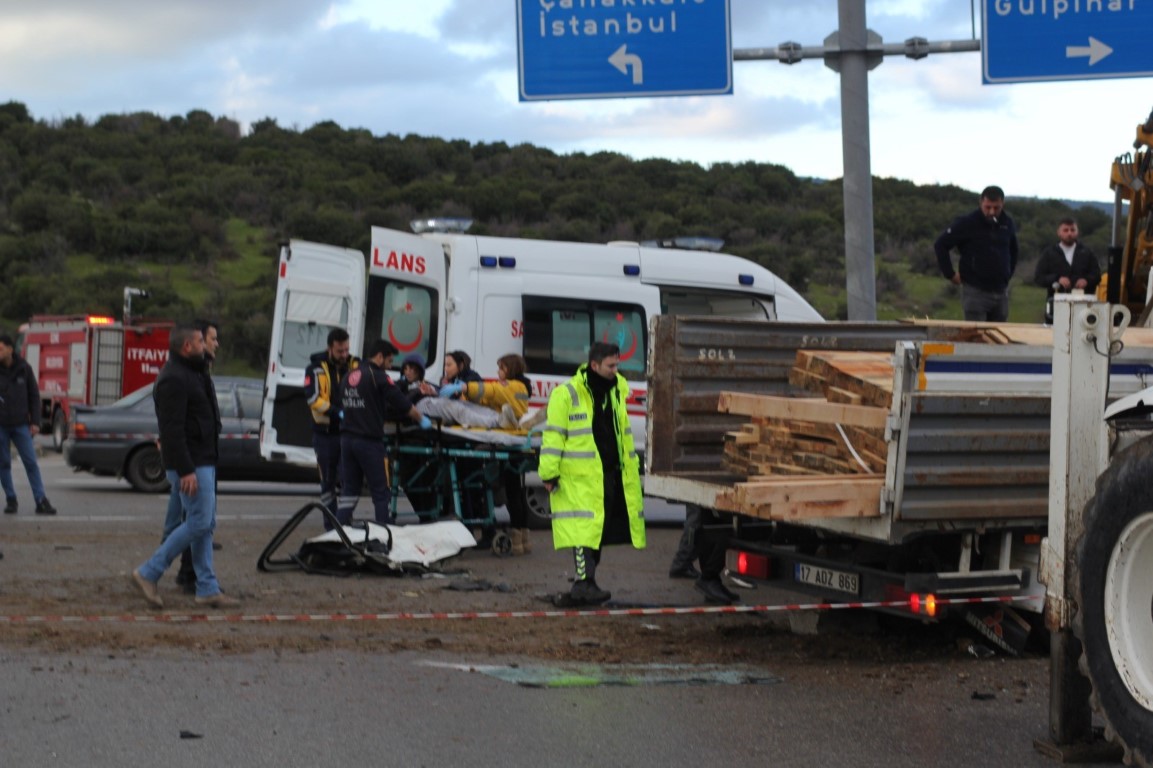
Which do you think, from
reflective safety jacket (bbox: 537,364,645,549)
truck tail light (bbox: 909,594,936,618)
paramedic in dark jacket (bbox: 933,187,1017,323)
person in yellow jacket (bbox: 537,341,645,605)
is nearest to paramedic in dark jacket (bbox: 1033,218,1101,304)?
paramedic in dark jacket (bbox: 933,187,1017,323)

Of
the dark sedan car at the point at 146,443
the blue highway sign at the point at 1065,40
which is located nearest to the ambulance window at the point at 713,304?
the blue highway sign at the point at 1065,40

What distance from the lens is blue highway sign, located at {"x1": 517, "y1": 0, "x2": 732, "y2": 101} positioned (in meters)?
14.7

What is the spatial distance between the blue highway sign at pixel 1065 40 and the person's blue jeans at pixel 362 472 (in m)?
6.44

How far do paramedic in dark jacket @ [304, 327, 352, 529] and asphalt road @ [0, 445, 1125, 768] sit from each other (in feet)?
16.8

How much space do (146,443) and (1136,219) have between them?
12391 millimetres

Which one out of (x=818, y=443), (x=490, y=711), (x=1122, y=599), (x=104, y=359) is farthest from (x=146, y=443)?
(x=1122, y=599)

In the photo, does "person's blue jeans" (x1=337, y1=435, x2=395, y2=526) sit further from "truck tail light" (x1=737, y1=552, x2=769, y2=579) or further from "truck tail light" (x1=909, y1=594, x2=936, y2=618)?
"truck tail light" (x1=909, y1=594, x2=936, y2=618)

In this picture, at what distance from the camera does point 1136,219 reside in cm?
912

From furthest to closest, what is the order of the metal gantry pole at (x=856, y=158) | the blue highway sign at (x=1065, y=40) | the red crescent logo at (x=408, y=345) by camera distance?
the red crescent logo at (x=408, y=345) < the metal gantry pole at (x=856, y=158) < the blue highway sign at (x=1065, y=40)

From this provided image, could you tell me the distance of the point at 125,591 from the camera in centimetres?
1064

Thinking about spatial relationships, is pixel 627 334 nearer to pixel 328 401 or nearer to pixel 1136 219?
pixel 328 401

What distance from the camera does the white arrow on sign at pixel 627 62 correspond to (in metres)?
14.7

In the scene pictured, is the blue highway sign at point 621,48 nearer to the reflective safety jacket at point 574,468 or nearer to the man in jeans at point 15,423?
the reflective safety jacket at point 574,468

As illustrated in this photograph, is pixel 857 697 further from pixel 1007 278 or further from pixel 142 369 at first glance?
pixel 142 369
